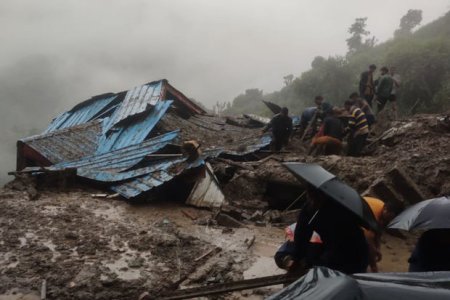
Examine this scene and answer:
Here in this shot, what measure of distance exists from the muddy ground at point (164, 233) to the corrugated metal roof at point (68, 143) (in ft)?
8.12

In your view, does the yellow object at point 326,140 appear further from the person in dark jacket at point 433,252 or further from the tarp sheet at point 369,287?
the tarp sheet at point 369,287

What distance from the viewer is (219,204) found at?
268 inches

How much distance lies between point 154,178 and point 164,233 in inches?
82.2

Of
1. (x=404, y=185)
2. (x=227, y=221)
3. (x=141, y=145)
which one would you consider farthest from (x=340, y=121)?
(x=141, y=145)

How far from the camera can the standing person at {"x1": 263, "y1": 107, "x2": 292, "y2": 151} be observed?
29.8 ft

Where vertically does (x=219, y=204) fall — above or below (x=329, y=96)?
below

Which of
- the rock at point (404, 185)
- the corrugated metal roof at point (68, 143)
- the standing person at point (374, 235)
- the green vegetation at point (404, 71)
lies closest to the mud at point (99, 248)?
the standing person at point (374, 235)

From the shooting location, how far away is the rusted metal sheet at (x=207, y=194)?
6.89 m

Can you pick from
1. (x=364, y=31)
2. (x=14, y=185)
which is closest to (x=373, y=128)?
(x=14, y=185)

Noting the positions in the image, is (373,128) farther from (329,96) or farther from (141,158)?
(329,96)

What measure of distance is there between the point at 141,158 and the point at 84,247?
3710 millimetres

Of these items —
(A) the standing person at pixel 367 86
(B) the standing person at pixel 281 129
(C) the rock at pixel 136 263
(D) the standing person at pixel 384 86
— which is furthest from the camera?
(A) the standing person at pixel 367 86

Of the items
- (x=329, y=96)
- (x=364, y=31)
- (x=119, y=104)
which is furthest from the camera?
(x=364, y=31)

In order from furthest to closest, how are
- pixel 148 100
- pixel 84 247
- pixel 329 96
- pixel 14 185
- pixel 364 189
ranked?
pixel 329 96 → pixel 148 100 → pixel 14 185 → pixel 364 189 → pixel 84 247
